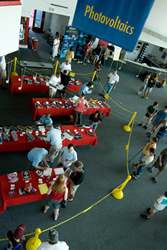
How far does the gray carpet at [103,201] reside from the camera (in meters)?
4.90

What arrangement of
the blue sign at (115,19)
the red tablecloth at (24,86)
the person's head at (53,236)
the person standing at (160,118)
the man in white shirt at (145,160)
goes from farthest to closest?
the red tablecloth at (24,86), the person standing at (160,118), the man in white shirt at (145,160), the blue sign at (115,19), the person's head at (53,236)

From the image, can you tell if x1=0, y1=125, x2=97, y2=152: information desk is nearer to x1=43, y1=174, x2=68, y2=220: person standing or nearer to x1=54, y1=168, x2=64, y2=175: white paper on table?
x1=54, y1=168, x2=64, y2=175: white paper on table

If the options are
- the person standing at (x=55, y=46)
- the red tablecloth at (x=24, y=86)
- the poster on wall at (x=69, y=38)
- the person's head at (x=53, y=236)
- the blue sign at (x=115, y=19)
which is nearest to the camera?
the person's head at (x=53, y=236)

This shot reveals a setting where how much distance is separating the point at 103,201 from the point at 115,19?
4662 millimetres

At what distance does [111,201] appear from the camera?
593 centimetres

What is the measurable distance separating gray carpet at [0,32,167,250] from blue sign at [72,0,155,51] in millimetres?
4187

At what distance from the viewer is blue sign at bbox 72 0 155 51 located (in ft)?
11.6

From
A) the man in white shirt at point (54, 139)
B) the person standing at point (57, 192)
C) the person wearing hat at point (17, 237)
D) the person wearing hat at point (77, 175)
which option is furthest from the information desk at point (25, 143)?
the person wearing hat at point (17, 237)

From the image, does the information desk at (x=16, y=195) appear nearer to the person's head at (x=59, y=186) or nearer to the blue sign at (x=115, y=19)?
the person's head at (x=59, y=186)

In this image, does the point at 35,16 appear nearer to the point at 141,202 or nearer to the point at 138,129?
the point at 138,129

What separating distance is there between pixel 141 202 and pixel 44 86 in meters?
6.05

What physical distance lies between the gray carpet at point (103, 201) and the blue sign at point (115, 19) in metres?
4.19

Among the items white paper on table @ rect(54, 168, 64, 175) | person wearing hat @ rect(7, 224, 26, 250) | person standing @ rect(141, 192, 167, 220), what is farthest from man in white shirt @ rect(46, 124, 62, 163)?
person standing @ rect(141, 192, 167, 220)

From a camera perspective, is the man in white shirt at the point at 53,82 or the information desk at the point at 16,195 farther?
the man in white shirt at the point at 53,82
